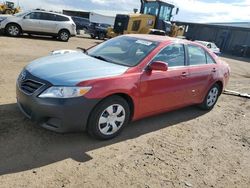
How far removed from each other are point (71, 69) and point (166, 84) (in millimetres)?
1698

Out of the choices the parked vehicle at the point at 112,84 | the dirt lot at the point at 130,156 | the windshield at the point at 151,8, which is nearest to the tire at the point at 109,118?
the parked vehicle at the point at 112,84

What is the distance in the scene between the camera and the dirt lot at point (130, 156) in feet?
10.8

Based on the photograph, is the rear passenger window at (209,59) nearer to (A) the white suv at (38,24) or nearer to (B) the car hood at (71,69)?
(B) the car hood at (71,69)

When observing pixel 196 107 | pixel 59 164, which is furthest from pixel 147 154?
pixel 196 107

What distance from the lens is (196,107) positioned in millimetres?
6484

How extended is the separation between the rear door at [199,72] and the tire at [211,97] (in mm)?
244

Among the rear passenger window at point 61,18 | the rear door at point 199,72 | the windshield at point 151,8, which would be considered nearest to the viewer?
the rear door at point 199,72

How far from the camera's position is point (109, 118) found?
414 centimetres

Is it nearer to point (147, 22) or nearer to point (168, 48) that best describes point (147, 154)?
point (168, 48)

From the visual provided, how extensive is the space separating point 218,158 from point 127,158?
1450 millimetres

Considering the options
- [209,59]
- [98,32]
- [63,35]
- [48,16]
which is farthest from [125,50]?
[98,32]

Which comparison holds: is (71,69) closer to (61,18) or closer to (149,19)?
(61,18)

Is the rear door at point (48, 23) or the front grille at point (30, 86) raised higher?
the front grille at point (30, 86)

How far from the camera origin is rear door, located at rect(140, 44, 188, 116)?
4.50 meters
